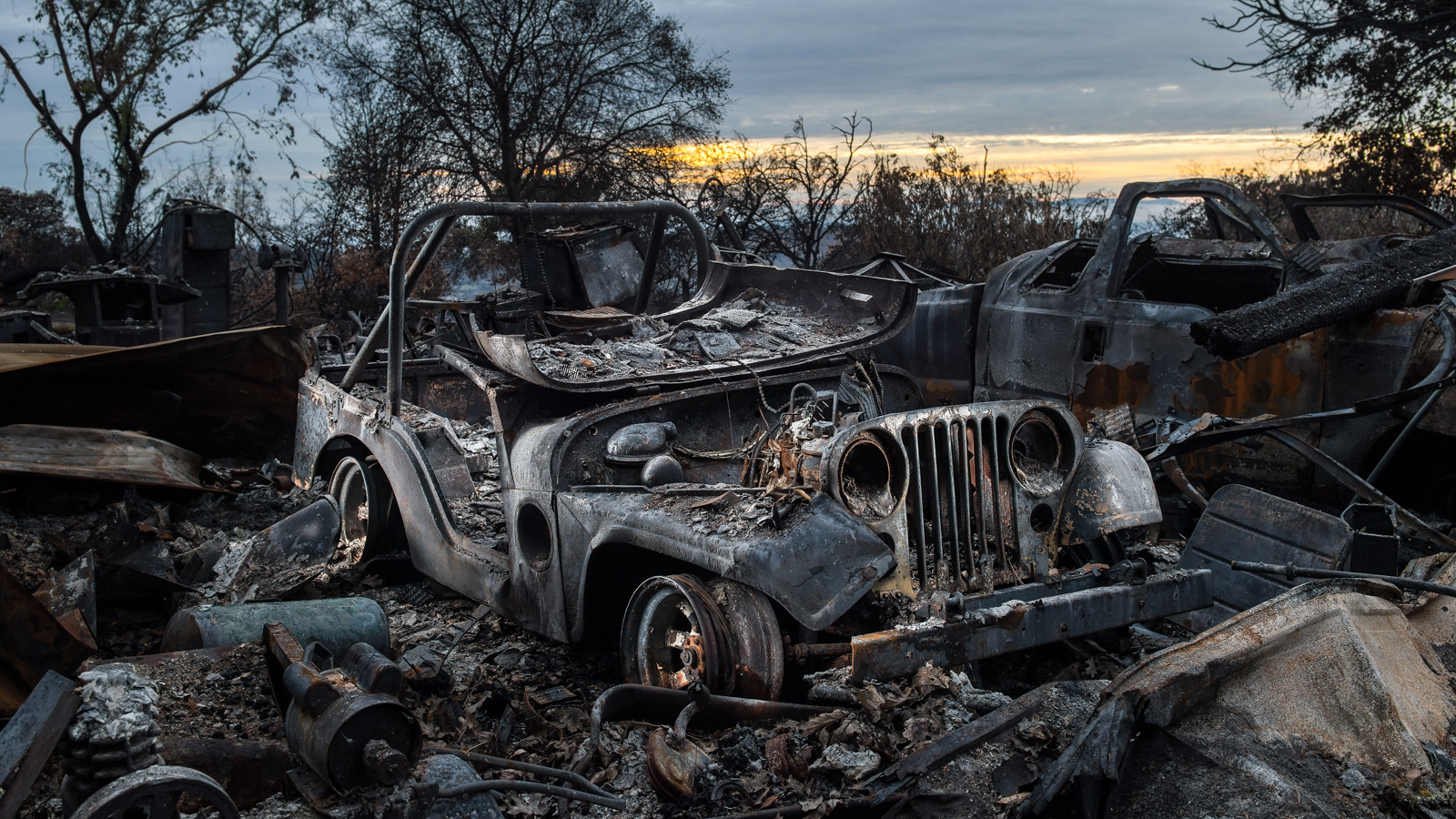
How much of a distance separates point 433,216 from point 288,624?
1793 millimetres

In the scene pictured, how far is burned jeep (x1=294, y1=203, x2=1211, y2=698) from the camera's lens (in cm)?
306

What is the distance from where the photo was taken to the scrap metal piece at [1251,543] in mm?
3875

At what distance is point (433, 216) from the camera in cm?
431

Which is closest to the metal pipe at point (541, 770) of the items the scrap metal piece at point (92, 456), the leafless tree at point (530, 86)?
the scrap metal piece at point (92, 456)

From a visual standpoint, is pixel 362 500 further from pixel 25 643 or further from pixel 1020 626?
pixel 1020 626

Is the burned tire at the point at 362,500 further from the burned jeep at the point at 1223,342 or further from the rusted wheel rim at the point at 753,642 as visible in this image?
the burned jeep at the point at 1223,342

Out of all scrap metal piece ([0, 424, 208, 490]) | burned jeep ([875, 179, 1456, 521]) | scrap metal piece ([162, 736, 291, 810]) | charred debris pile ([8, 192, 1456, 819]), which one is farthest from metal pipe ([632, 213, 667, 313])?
scrap metal piece ([162, 736, 291, 810])

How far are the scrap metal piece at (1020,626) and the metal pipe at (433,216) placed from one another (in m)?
2.36

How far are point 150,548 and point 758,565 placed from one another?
3696mm

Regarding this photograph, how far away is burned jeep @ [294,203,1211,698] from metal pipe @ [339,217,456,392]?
0.15 ft

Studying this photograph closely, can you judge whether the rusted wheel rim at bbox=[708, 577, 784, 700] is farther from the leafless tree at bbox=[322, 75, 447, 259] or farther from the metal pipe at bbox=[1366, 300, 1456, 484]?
the leafless tree at bbox=[322, 75, 447, 259]

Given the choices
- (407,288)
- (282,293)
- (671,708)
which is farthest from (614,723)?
(282,293)

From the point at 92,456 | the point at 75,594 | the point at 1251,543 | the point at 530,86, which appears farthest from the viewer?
→ the point at 530,86

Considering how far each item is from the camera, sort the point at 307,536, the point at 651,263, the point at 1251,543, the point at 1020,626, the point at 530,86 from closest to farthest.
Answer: the point at 1020,626
the point at 1251,543
the point at 307,536
the point at 651,263
the point at 530,86
